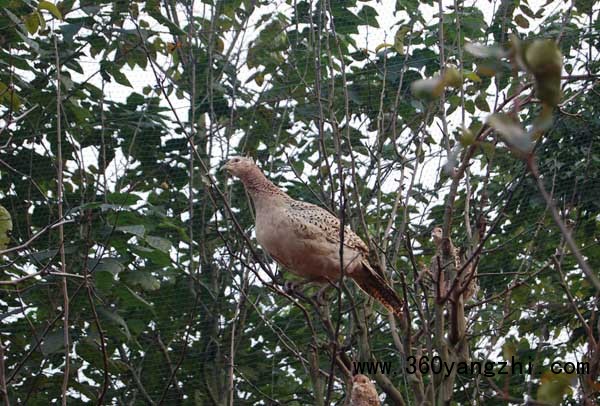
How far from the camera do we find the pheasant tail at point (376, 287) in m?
3.73

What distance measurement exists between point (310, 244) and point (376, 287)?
327 millimetres

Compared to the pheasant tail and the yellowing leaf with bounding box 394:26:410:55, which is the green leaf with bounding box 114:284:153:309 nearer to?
the pheasant tail

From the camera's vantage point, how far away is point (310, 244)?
3.92 meters

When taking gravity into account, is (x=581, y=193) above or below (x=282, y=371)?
above

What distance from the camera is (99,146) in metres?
5.38

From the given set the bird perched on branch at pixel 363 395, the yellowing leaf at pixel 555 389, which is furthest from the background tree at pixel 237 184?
the yellowing leaf at pixel 555 389

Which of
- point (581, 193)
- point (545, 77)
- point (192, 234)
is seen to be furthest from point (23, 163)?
point (545, 77)

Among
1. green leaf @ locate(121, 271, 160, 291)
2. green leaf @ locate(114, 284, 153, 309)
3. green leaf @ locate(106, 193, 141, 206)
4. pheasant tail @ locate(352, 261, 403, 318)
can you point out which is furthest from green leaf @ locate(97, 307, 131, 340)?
pheasant tail @ locate(352, 261, 403, 318)

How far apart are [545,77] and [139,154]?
4.87m

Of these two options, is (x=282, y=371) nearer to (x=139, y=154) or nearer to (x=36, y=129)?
(x=139, y=154)

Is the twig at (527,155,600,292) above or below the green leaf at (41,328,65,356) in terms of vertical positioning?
below

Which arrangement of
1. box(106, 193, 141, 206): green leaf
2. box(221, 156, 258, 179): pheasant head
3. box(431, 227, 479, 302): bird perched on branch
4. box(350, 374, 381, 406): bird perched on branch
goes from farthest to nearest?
box(221, 156, 258, 179): pheasant head → box(106, 193, 141, 206): green leaf → box(350, 374, 381, 406): bird perched on branch → box(431, 227, 479, 302): bird perched on branch

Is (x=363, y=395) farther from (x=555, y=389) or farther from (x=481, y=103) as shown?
(x=481, y=103)

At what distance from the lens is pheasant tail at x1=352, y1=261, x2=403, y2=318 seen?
3732 mm
